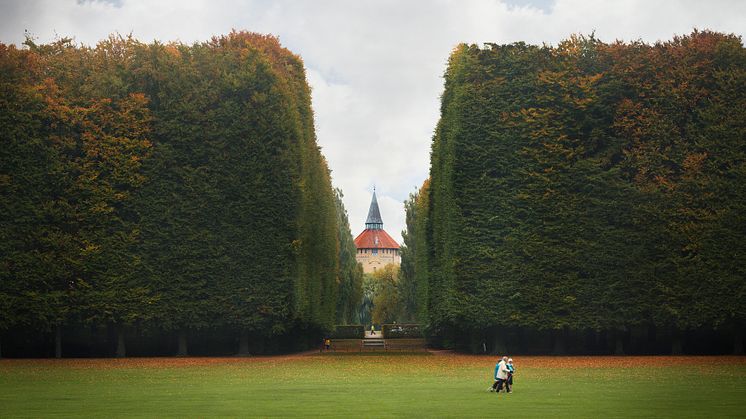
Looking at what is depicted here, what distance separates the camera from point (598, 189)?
145ft

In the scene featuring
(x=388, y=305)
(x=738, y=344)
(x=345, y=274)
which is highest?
(x=345, y=274)

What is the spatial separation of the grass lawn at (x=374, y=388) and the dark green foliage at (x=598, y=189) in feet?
11.8

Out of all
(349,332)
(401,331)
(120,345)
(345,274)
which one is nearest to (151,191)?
(120,345)

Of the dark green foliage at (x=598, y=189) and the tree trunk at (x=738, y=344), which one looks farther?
the tree trunk at (x=738, y=344)

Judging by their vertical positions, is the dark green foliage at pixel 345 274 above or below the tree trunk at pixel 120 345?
above

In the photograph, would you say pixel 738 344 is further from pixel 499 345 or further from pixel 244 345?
pixel 244 345

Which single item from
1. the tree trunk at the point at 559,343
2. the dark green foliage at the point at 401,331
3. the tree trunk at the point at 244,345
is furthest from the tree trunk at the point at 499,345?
the dark green foliage at the point at 401,331

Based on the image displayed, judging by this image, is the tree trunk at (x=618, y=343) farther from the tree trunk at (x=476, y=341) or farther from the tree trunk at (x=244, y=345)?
the tree trunk at (x=244, y=345)

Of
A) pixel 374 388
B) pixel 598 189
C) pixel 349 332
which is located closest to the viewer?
pixel 374 388

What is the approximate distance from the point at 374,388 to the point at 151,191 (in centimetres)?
2239

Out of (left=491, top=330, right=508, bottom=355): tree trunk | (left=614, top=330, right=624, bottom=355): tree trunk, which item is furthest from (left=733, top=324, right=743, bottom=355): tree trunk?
(left=491, top=330, right=508, bottom=355): tree trunk

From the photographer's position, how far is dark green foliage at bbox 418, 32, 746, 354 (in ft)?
143

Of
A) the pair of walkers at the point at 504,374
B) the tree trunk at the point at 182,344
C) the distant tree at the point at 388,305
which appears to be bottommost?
the pair of walkers at the point at 504,374

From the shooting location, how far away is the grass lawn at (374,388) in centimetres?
2035
